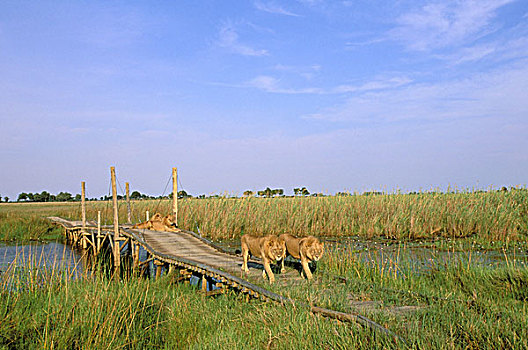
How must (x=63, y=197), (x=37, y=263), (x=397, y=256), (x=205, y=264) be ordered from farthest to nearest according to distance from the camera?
1. (x=63, y=197)
2. (x=37, y=263)
3. (x=397, y=256)
4. (x=205, y=264)

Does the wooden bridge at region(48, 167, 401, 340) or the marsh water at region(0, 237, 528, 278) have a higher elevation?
the wooden bridge at region(48, 167, 401, 340)

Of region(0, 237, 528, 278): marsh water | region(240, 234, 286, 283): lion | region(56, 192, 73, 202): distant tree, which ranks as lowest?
region(0, 237, 528, 278): marsh water

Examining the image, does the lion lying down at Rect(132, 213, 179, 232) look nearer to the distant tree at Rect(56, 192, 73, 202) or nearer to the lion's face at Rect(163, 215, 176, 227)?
the lion's face at Rect(163, 215, 176, 227)

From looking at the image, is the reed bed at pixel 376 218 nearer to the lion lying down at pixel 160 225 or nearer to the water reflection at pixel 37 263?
the lion lying down at pixel 160 225

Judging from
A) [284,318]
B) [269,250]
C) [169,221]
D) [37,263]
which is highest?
[169,221]

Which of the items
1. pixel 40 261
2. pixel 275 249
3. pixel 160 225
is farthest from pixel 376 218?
pixel 40 261

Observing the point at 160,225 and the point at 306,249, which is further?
the point at 160,225

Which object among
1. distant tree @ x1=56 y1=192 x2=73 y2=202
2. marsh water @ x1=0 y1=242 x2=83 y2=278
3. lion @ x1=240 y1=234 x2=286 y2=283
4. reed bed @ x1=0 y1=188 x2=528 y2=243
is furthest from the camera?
distant tree @ x1=56 y1=192 x2=73 y2=202

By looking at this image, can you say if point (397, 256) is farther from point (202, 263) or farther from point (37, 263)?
point (37, 263)

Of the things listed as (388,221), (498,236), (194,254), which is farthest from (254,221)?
(498,236)

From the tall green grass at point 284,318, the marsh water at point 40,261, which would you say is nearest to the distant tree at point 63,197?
the marsh water at point 40,261

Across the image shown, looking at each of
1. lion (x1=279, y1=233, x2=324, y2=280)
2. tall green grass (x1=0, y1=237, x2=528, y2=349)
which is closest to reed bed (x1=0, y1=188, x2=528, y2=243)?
tall green grass (x1=0, y1=237, x2=528, y2=349)

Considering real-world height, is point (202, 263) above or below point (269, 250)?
below

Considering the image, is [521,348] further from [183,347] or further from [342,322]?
[183,347]
